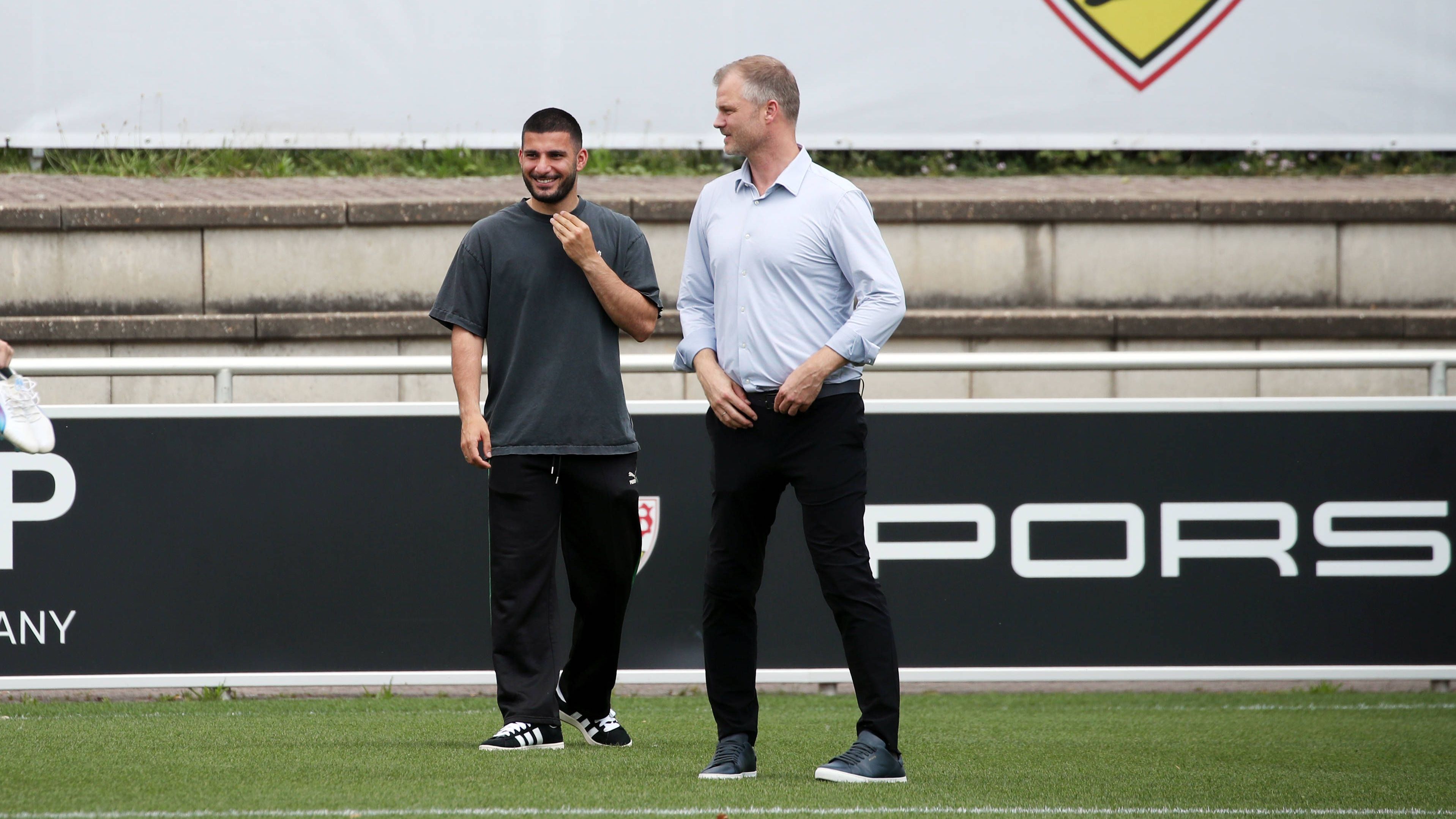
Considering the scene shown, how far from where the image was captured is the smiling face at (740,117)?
162 inches

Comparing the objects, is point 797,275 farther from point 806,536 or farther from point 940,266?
point 940,266

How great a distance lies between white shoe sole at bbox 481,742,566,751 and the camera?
15.3 ft

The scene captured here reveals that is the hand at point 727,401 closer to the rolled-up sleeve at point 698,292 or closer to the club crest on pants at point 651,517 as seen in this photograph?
the rolled-up sleeve at point 698,292

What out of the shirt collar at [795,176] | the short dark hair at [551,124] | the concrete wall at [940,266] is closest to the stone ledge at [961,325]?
the concrete wall at [940,266]

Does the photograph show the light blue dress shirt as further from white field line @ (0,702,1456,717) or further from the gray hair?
white field line @ (0,702,1456,717)

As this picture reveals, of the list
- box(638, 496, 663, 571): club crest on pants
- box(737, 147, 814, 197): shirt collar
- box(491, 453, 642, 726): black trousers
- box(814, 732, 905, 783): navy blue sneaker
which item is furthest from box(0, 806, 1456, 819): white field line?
box(638, 496, 663, 571): club crest on pants

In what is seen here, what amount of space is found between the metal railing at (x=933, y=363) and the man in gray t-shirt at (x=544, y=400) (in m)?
1.45

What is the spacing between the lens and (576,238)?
458 centimetres

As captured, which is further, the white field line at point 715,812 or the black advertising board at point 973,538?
the black advertising board at point 973,538

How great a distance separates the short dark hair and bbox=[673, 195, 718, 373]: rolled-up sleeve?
0.56 meters

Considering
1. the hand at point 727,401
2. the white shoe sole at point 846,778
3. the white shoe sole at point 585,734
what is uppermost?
the hand at point 727,401

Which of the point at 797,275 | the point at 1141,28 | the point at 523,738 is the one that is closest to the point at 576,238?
the point at 797,275

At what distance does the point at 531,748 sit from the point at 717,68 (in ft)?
18.0

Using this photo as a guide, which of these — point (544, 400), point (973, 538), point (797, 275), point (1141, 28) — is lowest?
point (973, 538)
